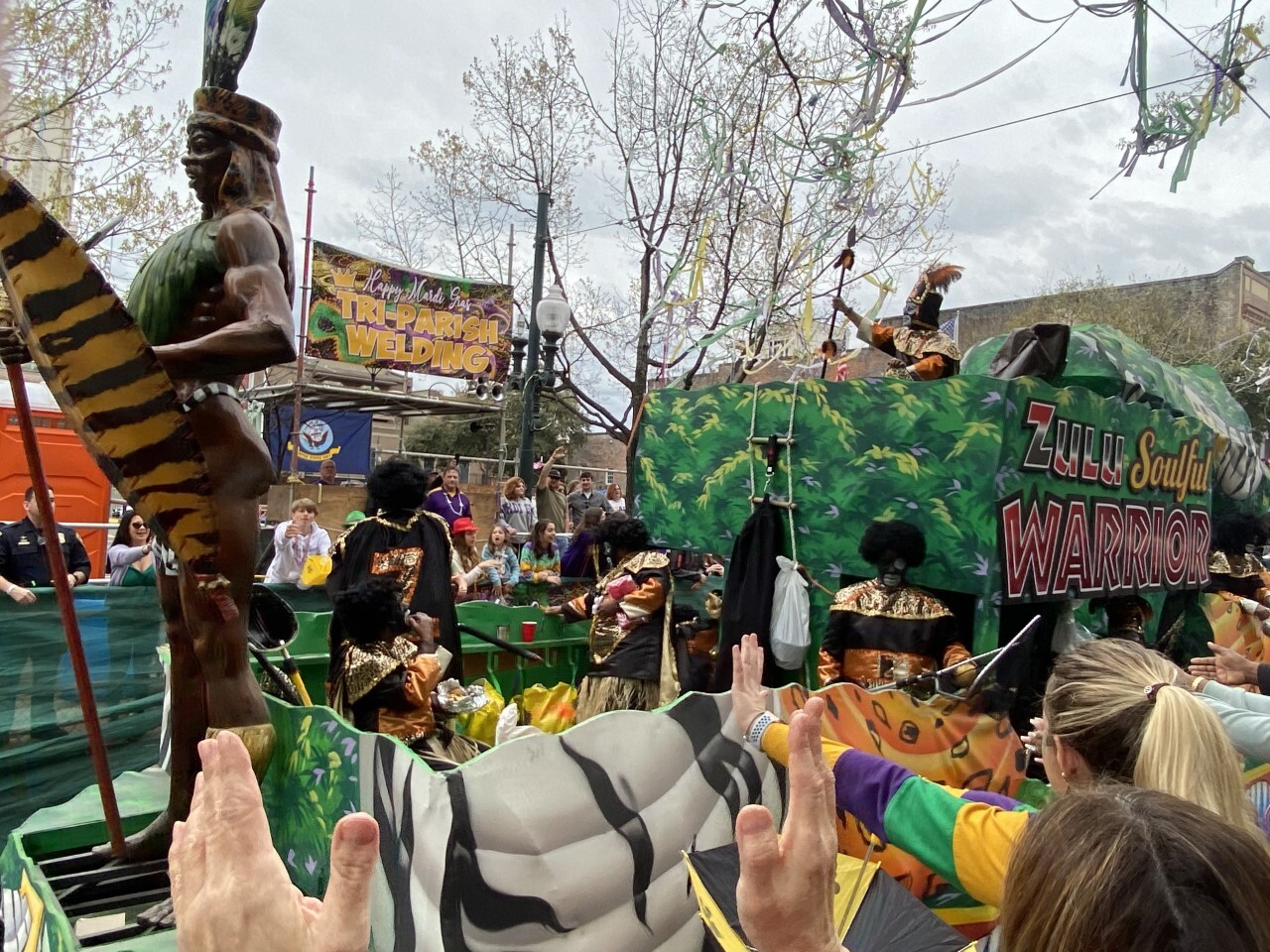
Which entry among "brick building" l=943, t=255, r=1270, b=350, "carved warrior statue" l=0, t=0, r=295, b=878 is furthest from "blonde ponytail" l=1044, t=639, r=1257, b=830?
"brick building" l=943, t=255, r=1270, b=350

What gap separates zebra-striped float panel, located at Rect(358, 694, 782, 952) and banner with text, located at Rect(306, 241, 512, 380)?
14.4 metres

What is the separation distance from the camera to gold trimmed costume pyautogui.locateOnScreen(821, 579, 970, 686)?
3.97 metres

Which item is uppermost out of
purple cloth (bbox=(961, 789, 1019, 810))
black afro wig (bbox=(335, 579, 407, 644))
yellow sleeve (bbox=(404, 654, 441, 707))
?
black afro wig (bbox=(335, 579, 407, 644))

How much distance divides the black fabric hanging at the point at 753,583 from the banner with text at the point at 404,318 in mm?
12250

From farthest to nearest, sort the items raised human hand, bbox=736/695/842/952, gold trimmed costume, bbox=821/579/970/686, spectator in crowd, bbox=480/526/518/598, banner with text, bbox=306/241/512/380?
banner with text, bbox=306/241/512/380, spectator in crowd, bbox=480/526/518/598, gold trimmed costume, bbox=821/579/970/686, raised human hand, bbox=736/695/842/952

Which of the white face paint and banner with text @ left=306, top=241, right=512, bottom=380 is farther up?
banner with text @ left=306, top=241, right=512, bottom=380

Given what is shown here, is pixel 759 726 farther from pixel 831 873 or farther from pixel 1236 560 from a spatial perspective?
Answer: pixel 1236 560

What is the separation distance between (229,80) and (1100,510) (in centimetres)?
445

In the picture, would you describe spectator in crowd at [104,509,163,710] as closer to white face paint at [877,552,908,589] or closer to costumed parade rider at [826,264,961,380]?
white face paint at [877,552,908,589]

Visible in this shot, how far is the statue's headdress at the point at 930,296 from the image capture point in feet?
17.3

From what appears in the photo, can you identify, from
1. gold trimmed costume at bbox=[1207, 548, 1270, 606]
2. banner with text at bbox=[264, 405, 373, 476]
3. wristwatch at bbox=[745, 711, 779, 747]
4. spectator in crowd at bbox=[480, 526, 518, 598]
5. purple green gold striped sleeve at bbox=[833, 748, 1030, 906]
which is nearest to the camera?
purple green gold striped sleeve at bbox=[833, 748, 1030, 906]

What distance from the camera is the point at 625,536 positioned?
5289mm

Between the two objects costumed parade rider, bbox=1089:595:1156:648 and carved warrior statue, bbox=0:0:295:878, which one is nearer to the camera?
carved warrior statue, bbox=0:0:295:878

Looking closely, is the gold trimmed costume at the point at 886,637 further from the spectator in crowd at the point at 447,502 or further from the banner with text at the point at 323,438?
the banner with text at the point at 323,438
